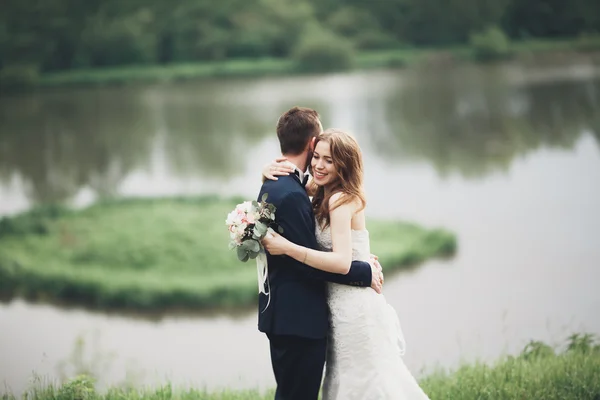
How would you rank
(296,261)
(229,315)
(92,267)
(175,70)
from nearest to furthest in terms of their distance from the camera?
1. (296,261)
2. (229,315)
3. (92,267)
4. (175,70)

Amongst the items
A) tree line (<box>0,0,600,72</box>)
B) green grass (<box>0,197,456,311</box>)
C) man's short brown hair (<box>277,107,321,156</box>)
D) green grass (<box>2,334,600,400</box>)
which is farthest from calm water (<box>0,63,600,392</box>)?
man's short brown hair (<box>277,107,321,156</box>)

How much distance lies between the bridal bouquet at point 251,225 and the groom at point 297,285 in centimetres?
5

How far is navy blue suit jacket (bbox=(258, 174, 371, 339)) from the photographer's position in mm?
3230

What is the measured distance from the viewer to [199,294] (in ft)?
46.2

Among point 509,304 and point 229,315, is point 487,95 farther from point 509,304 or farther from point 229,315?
point 229,315

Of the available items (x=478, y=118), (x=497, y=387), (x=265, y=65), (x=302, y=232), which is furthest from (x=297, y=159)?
(x=265, y=65)

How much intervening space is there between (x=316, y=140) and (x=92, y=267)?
1295cm

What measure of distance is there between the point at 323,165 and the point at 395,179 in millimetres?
24474

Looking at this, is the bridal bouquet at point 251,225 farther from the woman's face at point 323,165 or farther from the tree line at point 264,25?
the tree line at point 264,25

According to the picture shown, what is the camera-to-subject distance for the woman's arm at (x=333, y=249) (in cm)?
319

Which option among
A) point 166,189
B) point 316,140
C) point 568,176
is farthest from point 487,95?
point 316,140

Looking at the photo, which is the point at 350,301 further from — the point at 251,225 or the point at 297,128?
the point at 297,128

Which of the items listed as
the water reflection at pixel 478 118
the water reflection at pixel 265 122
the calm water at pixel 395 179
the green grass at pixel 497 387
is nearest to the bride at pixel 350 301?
the green grass at pixel 497 387

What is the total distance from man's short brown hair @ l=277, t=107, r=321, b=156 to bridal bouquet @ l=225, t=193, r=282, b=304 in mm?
272
